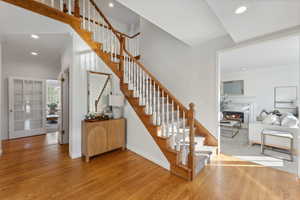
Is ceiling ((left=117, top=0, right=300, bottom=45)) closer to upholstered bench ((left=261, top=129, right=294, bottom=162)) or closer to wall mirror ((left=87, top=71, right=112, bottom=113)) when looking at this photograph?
wall mirror ((left=87, top=71, right=112, bottom=113))

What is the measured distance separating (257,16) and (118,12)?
4.58 m

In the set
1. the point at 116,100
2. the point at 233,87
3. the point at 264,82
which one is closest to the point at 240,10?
the point at 116,100

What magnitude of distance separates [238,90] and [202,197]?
20.6 feet

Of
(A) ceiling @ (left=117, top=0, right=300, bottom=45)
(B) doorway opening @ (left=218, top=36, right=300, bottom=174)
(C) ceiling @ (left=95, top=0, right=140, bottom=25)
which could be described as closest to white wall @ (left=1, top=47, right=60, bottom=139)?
(C) ceiling @ (left=95, top=0, right=140, bottom=25)

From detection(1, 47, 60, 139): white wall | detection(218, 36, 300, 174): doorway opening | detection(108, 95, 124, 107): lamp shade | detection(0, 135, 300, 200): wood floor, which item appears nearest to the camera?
detection(0, 135, 300, 200): wood floor

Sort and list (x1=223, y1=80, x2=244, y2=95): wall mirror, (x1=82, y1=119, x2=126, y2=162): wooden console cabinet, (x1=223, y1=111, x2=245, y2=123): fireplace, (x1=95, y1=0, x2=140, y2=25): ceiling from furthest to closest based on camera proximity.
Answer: (x1=223, y1=80, x2=244, y2=95): wall mirror, (x1=223, y1=111, x2=245, y2=123): fireplace, (x1=95, y1=0, x2=140, y2=25): ceiling, (x1=82, y1=119, x2=126, y2=162): wooden console cabinet

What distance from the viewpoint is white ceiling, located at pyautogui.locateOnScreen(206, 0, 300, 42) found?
5.46 feet

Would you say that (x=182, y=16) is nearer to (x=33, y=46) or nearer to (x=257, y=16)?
(x=257, y=16)

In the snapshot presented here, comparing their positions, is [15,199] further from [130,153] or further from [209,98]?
[209,98]

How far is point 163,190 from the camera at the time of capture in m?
2.01

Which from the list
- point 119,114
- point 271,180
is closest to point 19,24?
point 119,114

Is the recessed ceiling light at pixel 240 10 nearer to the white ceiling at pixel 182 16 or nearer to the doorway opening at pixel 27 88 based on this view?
the white ceiling at pixel 182 16

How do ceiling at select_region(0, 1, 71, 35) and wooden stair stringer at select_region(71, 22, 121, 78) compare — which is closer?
ceiling at select_region(0, 1, 71, 35)

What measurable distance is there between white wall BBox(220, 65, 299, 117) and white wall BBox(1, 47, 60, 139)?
8.18 meters
